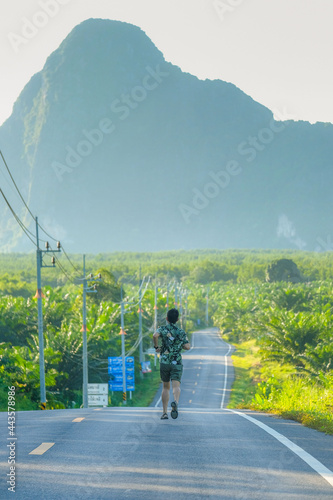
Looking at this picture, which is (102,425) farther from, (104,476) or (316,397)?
(316,397)

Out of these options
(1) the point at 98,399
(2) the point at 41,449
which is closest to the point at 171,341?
(2) the point at 41,449

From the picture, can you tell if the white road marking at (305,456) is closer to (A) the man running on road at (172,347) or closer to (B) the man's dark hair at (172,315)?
(A) the man running on road at (172,347)

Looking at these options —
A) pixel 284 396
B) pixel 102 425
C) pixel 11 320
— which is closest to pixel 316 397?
pixel 284 396

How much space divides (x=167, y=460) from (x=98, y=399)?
38.3 metres

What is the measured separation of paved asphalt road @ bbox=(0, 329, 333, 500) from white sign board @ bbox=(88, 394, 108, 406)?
33.1m

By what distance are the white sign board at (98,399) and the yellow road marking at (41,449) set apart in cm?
3625

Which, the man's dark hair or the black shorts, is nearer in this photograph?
the man's dark hair

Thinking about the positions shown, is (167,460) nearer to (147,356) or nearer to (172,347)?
(172,347)

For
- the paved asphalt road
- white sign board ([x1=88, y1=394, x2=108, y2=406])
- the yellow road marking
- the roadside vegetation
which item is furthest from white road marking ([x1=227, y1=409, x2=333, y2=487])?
white sign board ([x1=88, y1=394, x2=108, y2=406])

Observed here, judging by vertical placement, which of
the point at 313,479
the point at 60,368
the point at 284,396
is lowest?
the point at 60,368

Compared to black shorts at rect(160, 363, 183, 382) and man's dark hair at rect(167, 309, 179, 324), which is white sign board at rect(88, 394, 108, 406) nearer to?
black shorts at rect(160, 363, 183, 382)

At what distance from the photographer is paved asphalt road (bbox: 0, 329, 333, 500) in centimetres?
637

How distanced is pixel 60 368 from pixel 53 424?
38.1 m

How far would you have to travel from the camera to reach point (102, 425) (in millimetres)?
10641
